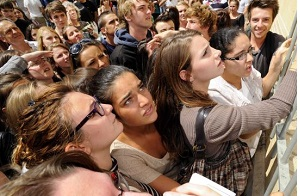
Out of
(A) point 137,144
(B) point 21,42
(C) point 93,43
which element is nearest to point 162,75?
(A) point 137,144

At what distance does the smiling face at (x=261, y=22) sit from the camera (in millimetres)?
2492

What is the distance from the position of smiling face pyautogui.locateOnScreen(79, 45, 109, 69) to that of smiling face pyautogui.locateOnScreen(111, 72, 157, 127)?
116 cm

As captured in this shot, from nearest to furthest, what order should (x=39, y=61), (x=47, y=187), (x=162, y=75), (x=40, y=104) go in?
1. (x=47, y=187)
2. (x=40, y=104)
3. (x=162, y=75)
4. (x=39, y=61)

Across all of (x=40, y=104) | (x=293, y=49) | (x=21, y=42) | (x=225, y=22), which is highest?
(x=293, y=49)

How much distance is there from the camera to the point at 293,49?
5.87 feet

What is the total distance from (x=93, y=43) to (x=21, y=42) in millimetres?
1314

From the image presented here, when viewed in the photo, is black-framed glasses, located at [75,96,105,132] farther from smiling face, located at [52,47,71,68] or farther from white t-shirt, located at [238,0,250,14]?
white t-shirt, located at [238,0,250,14]

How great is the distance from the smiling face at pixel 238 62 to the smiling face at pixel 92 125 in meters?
0.97

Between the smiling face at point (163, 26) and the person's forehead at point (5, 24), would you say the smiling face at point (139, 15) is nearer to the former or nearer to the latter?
the smiling face at point (163, 26)

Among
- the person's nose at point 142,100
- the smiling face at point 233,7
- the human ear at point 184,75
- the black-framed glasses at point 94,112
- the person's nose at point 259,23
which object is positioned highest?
the person's nose at point 259,23

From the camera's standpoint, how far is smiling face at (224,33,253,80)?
6.33 ft

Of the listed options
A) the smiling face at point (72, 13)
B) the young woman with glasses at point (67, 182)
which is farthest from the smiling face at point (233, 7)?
the young woman with glasses at point (67, 182)

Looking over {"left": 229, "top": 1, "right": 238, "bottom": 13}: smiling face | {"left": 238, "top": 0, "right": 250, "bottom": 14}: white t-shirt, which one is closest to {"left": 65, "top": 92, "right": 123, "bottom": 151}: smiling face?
{"left": 238, "top": 0, "right": 250, "bottom": 14}: white t-shirt

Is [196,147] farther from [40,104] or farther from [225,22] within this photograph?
[225,22]
